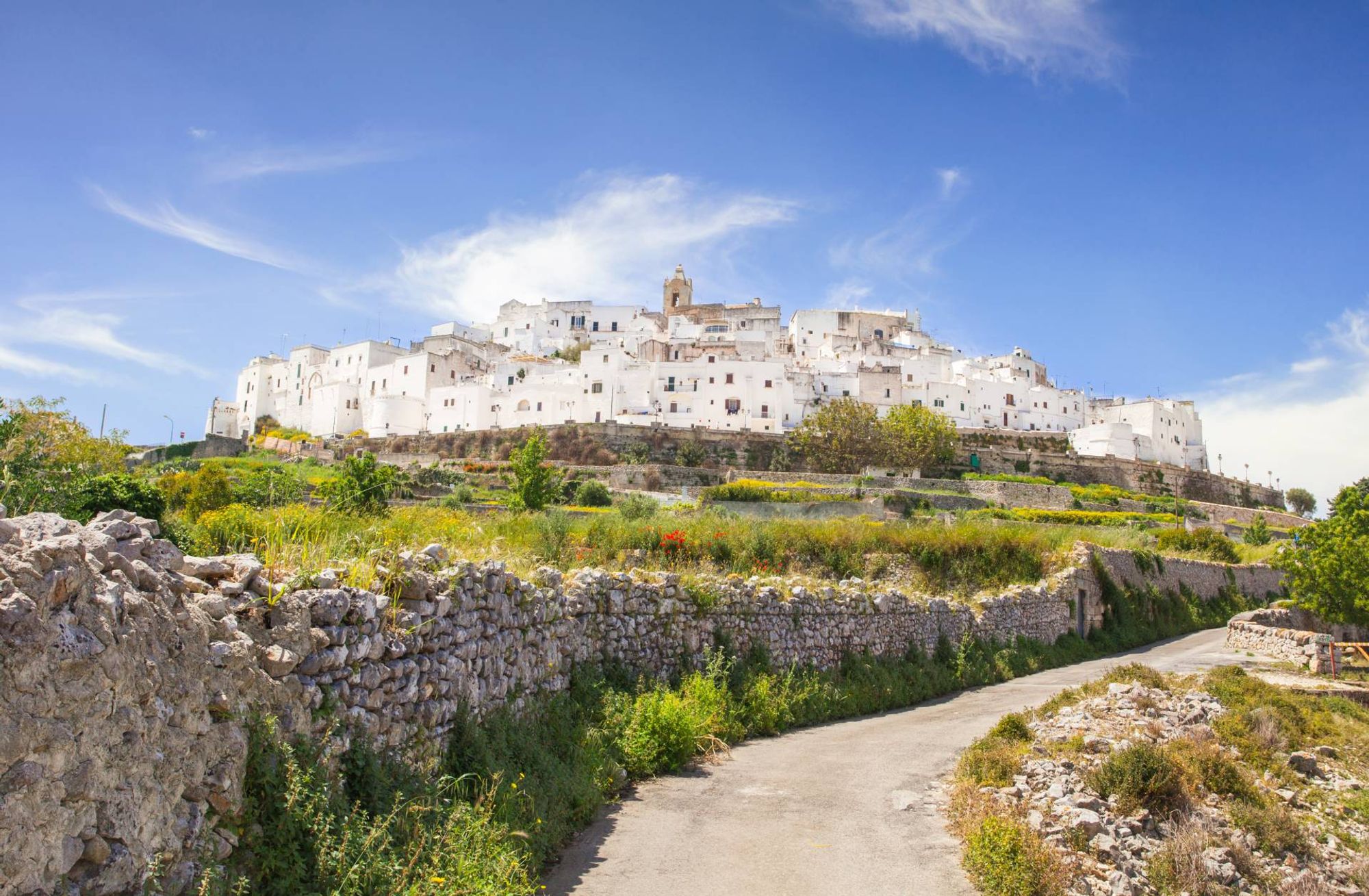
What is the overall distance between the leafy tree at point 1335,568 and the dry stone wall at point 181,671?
23169mm

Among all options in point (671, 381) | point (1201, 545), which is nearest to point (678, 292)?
point (671, 381)

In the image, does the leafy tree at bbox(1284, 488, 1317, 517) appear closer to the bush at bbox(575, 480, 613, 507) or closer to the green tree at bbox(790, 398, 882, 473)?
the green tree at bbox(790, 398, 882, 473)

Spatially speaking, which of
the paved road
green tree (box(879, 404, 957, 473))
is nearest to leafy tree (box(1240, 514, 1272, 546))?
green tree (box(879, 404, 957, 473))

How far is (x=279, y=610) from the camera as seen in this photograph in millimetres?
5480

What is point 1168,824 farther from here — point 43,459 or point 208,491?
point 208,491

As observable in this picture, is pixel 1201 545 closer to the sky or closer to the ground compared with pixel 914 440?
closer to the ground

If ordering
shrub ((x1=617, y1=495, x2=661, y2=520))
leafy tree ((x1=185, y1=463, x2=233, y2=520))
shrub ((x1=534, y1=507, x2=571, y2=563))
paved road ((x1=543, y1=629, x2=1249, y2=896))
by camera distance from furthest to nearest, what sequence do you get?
shrub ((x1=617, y1=495, x2=661, y2=520)) < leafy tree ((x1=185, y1=463, x2=233, y2=520)) < shrub ((x1=534, y1=507, x2=571, y2=563)) < paved road ((x1=543, y1=629, x2=1249, y2=896))

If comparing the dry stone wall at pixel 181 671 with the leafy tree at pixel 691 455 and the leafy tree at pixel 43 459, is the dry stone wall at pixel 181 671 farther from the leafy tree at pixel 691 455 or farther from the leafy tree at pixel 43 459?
the leafy tree at pixel 691 455

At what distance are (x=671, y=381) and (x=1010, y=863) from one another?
67.3 m

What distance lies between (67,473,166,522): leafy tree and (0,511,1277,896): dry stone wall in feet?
17.5

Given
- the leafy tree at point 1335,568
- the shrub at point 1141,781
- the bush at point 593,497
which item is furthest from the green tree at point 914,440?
the shrub at point 1141,781

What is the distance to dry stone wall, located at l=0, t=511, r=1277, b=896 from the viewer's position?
3598 millimetres

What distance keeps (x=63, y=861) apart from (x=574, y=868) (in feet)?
13.6

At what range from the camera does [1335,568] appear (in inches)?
950
